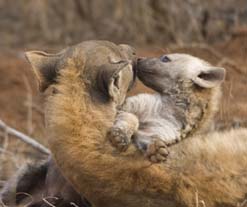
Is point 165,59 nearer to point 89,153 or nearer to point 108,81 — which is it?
point 108,81

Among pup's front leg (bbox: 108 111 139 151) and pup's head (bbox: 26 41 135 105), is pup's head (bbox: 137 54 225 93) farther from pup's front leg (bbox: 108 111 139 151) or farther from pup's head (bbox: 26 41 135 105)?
pup's front leg (bbox: 108 111 139 151)

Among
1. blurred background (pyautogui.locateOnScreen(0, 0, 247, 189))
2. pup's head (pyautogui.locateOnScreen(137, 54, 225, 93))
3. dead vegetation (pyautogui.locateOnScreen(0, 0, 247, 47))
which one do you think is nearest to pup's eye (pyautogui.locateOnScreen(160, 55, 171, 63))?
pup's head (pyautogui.locateOnScreen(137, 54, 225, 93))

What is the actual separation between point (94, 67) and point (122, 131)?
0.47 metres

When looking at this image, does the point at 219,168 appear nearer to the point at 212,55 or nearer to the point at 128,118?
the point at 128,118

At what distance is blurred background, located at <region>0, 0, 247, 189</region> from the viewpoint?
11.4 m

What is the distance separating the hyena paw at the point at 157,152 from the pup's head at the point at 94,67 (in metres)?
0.42

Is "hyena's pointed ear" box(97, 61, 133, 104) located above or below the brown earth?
above

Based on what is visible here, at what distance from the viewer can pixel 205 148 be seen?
5.38 metres

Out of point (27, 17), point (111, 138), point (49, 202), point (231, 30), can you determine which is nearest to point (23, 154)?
point (49, 202)

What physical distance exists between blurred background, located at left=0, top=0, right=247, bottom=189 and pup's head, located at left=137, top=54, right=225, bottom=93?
3.25 m

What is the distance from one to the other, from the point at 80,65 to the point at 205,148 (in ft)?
2.91

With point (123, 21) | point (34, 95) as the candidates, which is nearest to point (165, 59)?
point (34, 95)

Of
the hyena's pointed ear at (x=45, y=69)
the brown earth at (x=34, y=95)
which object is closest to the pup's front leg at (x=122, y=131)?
the hyena's pointed ear at (x=45, y=69)

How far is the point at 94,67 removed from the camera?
5.59m
